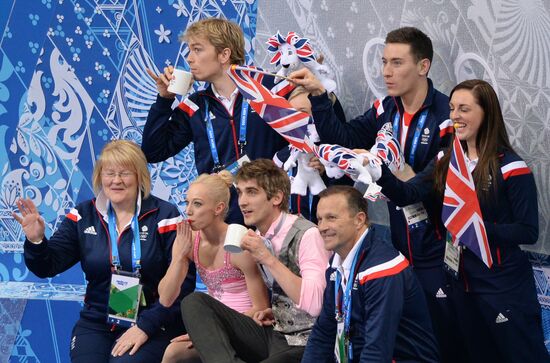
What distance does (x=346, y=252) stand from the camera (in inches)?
171

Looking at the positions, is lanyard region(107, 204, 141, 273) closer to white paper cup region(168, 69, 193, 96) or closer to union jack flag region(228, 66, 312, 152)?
white paper cup region(168, 69, 193, 96)

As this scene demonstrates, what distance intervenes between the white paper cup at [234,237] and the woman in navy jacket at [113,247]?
0.60 m

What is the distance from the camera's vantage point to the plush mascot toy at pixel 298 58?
17.6ft

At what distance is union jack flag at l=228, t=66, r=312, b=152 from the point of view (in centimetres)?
516

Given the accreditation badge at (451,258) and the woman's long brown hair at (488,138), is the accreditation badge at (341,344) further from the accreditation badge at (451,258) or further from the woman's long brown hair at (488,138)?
the woman's long brown hair at (488,138)

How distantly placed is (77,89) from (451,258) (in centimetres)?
310

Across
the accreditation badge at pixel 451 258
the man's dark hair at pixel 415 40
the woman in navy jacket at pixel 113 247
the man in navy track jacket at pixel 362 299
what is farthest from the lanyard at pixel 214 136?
the accreditation badge at pixel 451 258

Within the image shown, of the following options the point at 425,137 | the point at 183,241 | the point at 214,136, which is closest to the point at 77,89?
the point at 214,136

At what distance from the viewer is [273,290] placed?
15.7ft

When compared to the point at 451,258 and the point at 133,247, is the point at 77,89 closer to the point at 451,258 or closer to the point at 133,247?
the point at 133,247

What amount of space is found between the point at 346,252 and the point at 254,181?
2.19ft

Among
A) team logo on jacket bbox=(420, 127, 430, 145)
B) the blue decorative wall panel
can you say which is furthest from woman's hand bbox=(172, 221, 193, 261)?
the blue decorative wall panel

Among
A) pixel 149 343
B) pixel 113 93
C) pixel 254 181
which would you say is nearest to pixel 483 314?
pixel 254 181

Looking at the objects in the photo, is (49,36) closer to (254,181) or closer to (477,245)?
(254,181)
